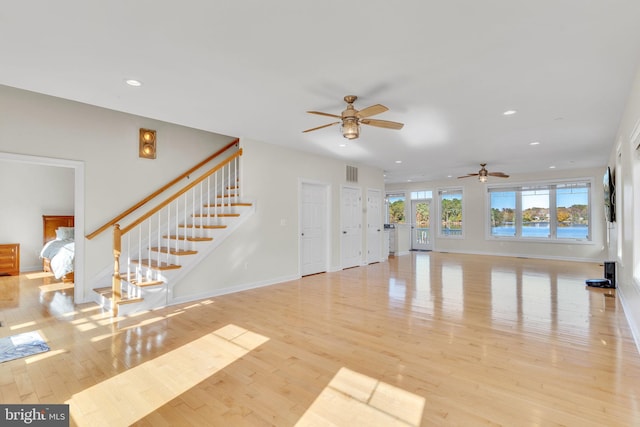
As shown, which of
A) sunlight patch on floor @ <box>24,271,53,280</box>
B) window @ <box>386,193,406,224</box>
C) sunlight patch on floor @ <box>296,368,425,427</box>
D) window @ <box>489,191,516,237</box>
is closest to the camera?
sunlight patch on floor @ <box>296,368,425,427</box>

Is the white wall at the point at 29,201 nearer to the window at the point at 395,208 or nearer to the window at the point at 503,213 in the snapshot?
the window at the point at 395,208

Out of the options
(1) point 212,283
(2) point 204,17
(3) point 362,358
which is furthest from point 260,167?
(3) point 362,358

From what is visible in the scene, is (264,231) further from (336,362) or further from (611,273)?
(611,273)

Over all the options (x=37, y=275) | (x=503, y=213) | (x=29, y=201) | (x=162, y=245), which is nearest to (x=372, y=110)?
(x=162, y=245)

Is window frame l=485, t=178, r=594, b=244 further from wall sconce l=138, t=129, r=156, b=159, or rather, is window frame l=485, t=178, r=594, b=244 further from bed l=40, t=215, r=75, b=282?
bed l=40, t=215, r=75, b=282

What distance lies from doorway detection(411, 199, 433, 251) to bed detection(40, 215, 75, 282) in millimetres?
10714

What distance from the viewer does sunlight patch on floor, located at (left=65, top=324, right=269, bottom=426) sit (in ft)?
6.66

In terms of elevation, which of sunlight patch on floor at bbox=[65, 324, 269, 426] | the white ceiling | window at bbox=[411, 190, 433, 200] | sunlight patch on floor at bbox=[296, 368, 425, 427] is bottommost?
sunlight patch on floor at bbox=[296, 368, 425, 427]

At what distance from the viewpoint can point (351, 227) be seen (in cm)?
791

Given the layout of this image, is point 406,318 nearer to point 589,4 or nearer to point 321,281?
point 321,281

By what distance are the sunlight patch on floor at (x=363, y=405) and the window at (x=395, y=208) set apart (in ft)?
35.5

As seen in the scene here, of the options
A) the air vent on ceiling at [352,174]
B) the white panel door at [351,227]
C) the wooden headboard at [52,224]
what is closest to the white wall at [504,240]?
the white panel door at [351,227]

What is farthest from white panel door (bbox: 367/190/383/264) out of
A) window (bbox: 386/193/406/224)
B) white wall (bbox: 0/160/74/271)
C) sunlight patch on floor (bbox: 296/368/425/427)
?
white wall (bbox: 0/160/74/271)

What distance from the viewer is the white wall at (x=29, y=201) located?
6831 mm
